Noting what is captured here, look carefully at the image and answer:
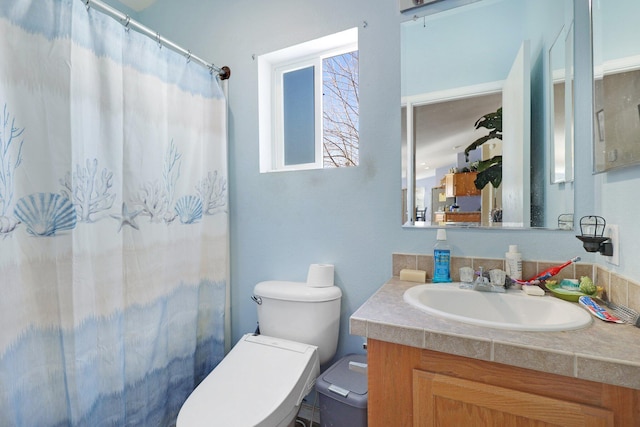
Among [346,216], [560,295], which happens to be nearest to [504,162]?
[560,295]

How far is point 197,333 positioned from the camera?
1.61 m

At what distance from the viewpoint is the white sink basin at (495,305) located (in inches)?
35.1

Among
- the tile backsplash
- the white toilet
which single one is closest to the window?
the tile backsplash

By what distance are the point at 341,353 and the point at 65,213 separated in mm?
1277

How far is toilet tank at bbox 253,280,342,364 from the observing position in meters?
1.37

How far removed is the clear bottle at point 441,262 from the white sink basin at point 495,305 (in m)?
0.05

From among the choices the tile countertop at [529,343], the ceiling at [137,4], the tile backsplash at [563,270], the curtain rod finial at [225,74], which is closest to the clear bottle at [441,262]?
the tile backsplash at [563,270]

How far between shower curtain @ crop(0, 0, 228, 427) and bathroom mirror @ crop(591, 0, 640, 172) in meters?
1.65

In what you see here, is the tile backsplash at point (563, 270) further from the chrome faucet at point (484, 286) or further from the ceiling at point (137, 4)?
the ceiling at point (137, 4)

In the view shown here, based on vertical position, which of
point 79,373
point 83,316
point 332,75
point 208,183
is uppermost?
→ point 332,75

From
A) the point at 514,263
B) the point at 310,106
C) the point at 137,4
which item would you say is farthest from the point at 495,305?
the point at 137,4

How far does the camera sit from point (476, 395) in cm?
72

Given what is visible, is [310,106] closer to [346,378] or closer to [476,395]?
[346,378]

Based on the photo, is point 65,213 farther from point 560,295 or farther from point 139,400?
point 560,295
